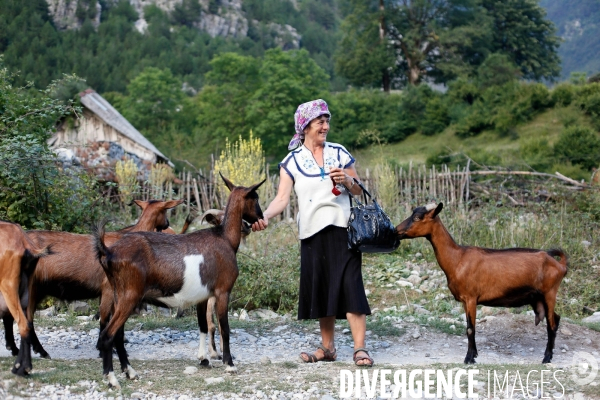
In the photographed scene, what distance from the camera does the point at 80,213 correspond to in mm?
10531

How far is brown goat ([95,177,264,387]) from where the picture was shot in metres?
6.07

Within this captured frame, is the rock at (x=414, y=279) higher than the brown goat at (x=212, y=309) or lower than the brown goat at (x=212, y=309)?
lower

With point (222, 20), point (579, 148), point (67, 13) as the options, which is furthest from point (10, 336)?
point (222, 20)

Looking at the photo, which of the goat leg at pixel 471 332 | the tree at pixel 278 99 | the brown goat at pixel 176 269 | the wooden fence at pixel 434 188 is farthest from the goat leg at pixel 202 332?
the tree at pixel 278 99

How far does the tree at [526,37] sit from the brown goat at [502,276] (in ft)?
151

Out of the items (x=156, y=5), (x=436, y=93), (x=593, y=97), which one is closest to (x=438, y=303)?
(x=593, y=97)

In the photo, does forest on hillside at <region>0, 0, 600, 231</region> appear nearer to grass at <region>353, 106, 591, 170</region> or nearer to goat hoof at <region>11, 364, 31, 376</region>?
grass at <region>353, 106, 591, 170</region>

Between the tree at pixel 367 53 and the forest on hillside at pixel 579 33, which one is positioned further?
the forest on hillside at pixel 579 33

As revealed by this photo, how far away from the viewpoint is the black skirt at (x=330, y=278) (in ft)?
22.8

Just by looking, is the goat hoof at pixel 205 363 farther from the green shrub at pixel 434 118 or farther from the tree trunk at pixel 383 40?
the tree trunk at pixel 383 40

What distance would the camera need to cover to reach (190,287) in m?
6.43

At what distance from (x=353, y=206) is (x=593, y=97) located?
985 inches

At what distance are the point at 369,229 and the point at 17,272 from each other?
9.62ft

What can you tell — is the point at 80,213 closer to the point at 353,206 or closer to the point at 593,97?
the point at 353,206
